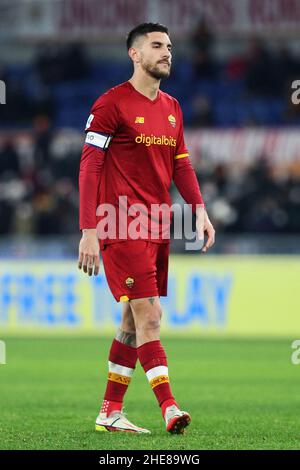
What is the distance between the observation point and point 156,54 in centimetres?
725

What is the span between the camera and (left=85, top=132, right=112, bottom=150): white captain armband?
7.16 meters

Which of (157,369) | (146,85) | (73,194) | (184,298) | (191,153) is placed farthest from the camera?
(191,153)

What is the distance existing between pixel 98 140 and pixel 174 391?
11.9 feet

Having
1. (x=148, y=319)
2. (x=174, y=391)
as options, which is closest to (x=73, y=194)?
(x=174, y=391)

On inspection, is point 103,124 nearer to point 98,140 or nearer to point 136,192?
point 98,140

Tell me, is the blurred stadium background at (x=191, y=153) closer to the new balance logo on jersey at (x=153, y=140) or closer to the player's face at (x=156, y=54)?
the new balance logo on jersey at (x=153, y=140)

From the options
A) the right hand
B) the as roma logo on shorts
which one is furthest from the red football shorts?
the right hand

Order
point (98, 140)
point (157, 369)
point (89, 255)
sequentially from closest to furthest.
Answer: point (89, 255)
point (157, 369)
point (98, 140)

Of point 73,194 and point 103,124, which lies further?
point 73,194

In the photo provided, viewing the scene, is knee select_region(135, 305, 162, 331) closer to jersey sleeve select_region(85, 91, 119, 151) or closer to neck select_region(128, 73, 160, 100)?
jersey sleeve select_region(85, 91, 119, 151)

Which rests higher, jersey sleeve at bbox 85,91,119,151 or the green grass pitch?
jersey sleeve at bbox 85,91,119,151

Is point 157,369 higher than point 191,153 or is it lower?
lower

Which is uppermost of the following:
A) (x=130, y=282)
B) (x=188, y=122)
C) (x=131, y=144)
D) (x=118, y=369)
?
(x=188, y=122)

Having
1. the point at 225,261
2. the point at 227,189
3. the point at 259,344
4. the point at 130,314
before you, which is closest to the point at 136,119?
the point at 130,314
